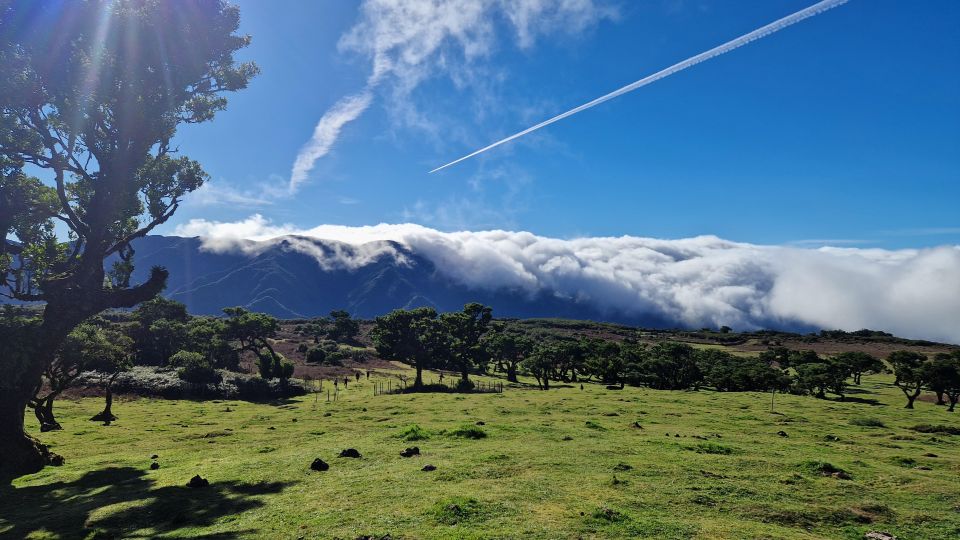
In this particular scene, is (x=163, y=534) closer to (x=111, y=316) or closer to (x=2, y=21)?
(x=2, y=21)

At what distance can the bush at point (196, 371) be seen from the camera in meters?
67.6

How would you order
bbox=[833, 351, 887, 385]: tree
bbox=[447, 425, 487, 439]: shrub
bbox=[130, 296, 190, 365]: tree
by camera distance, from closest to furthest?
bbox=[447, 425, 487, 439]: shrub < bbox=[130, 296, 190, 365]: tree < bbox=[833, 351, 887, 385]: tree

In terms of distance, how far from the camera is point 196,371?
6781 centimetres

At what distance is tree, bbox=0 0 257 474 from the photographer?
85.9 ft

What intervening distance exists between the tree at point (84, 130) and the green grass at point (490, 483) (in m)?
9.09

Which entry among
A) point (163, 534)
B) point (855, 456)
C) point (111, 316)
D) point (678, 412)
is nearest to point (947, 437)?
point (855, 456)

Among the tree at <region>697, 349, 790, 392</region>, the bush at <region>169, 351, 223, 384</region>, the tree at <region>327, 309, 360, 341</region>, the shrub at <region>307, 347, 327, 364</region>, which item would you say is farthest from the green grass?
the tree at <region>327, 309, 360, 341</region>

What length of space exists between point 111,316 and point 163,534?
16992cm

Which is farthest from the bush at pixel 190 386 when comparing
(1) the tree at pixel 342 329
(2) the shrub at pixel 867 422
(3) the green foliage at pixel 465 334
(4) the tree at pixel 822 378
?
(4) the tree at pixel 822 378

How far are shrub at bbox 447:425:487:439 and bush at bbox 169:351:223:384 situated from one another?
51.5 metres

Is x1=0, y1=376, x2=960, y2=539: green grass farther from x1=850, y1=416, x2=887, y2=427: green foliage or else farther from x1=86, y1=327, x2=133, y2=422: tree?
x1=850, y1=416, x2=887, y2=427: green foliage

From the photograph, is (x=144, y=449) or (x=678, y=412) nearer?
(x=144, y=449)

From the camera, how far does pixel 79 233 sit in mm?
29719

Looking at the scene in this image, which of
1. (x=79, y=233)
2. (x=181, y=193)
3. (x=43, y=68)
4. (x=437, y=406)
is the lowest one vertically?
(x=437, y=406)
